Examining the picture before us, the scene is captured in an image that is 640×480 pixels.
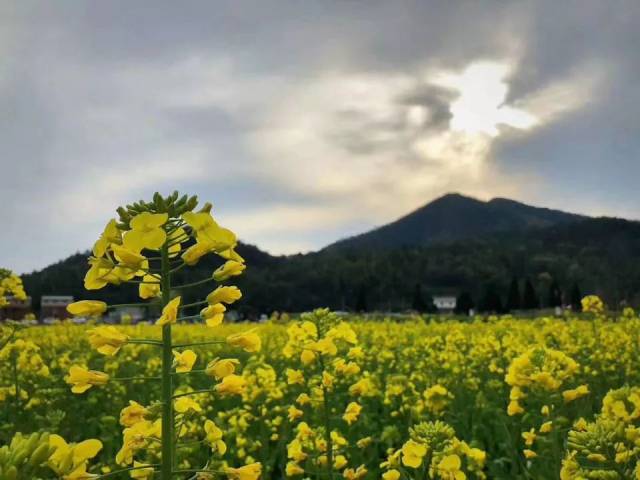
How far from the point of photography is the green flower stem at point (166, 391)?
1.79m

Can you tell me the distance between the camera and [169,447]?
5.88 feet

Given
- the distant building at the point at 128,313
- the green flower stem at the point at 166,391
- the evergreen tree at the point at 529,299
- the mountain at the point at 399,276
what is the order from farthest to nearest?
1. the evergreen tree at the point at 529,299
2. the mountain at the point at 399,276
3. the distant building at the point at 128,313
4. the green flower stem at the point at 166,391

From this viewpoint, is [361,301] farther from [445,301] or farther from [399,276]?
[445,301]

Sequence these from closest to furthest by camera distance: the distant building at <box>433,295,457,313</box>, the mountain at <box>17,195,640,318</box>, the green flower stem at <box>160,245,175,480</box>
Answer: the green flower stem at <box>160,245,175,480</box>
the mountain at <box>17,195,640,318</box>
the distant building at <box>433,295,457,313</box>

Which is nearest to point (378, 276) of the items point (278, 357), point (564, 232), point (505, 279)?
point (505, 279)

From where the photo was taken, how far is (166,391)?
6.03ft

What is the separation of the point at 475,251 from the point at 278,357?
10185 centimetres

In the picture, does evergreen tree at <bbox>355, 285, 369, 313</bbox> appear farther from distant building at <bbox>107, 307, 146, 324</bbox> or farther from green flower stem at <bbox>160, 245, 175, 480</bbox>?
green flower stem at <bbox>160, 245, 175, 480</bbox>

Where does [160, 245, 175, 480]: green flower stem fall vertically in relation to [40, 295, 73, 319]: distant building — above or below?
below

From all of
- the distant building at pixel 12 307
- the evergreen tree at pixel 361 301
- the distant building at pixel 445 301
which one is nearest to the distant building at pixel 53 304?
the evergreen tree at pixel 361 301

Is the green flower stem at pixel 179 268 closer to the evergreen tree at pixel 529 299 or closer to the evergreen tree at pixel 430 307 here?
the evergreen tree at pixel 430 307

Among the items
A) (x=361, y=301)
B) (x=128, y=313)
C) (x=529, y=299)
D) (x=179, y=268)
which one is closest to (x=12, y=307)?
(x=128, y=313)

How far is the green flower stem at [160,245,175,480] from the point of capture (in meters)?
1.79

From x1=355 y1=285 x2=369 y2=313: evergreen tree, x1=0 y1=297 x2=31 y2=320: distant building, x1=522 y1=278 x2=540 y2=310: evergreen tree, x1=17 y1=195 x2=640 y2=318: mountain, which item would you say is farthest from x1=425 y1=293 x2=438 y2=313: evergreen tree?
x1=0 y1=297 x2=31 y2=320: distant building
